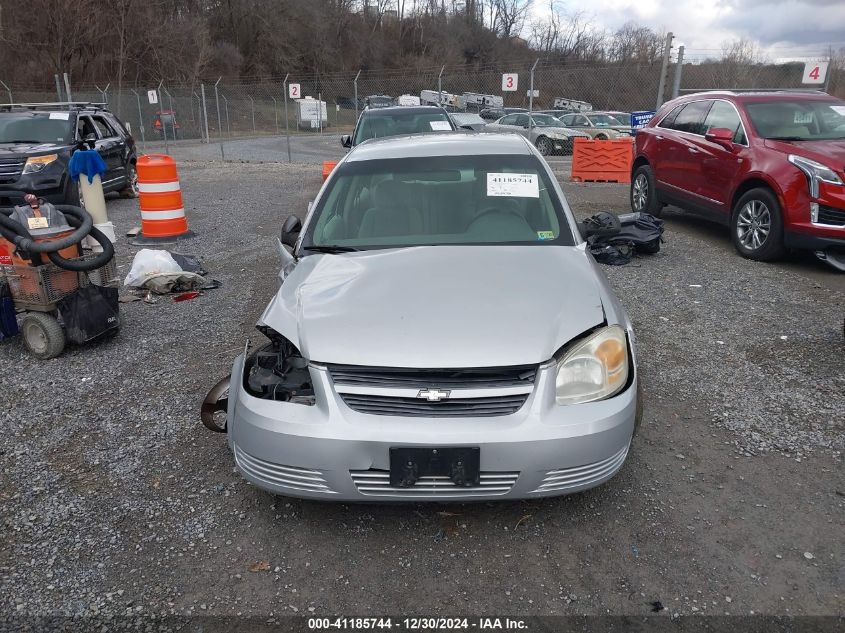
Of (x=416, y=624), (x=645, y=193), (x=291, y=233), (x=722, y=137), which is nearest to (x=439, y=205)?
(x=291, y=233)

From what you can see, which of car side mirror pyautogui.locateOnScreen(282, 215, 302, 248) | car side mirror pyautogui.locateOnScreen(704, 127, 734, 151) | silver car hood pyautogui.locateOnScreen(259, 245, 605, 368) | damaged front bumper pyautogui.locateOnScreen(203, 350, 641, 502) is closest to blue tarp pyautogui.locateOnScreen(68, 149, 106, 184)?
car side mirror pyautogui.locateOnScreen(282, 215, 302, 248)

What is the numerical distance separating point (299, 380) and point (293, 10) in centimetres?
6504

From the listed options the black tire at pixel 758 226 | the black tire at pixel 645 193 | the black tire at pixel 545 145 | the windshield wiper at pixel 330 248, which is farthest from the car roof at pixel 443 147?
the black tire at pixel 545 145

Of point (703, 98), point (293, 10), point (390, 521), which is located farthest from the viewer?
point (293, 10)

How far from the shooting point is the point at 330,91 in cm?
5075

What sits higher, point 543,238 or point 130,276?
point 543,238

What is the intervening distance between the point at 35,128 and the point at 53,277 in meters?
7.81

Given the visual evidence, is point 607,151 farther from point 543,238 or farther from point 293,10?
point 293,10

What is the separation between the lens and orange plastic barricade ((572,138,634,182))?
47.8 ft

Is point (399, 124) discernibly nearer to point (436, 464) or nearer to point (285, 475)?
point (285, 475)

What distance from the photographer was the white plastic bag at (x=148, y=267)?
645 cm

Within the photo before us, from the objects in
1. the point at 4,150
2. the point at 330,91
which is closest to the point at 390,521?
the point at 4,150

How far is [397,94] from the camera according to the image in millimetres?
42094

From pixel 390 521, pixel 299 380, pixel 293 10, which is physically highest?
pixel 293 10
